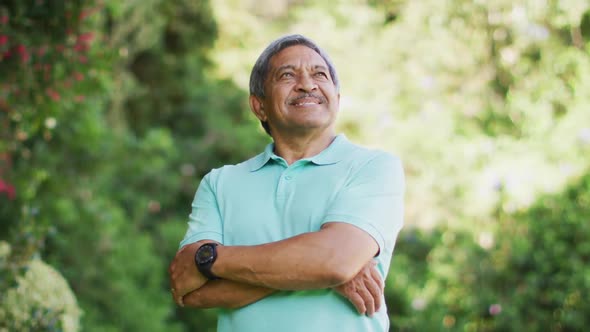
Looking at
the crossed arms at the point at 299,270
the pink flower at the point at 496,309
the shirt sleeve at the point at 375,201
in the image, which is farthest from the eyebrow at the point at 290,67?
the pink flower at the point at 496,309

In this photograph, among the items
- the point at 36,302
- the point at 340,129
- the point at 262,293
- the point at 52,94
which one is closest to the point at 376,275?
the point at 262,293

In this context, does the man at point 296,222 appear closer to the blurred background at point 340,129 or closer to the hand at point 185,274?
the hand at point 185,274

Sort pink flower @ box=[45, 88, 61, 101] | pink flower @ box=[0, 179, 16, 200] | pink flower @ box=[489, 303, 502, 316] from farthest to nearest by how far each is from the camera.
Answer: pink flower @ box=[489, 303, 502, 316]
pink flower @ box=[0, 179, 16, 200]
pink flower @ box=[45, 88, 61, 101]

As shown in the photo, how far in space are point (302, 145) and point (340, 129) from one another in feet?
15.0

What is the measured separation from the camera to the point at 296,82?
1975 millimetres

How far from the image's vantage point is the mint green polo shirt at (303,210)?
Answer: 1778mm

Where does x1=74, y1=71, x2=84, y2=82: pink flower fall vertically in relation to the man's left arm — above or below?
above

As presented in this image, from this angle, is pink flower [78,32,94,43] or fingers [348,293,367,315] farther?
pink flower [78,32,94,43]

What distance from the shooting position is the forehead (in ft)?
6.52

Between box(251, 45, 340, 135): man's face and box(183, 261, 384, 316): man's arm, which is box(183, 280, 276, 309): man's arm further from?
box(251, 45, 340, 135): man's face

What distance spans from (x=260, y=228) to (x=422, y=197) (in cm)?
417

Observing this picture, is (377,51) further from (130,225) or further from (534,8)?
(130,225)

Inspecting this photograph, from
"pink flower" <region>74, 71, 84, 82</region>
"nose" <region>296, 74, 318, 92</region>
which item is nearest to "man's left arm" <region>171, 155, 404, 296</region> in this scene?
"nose" <region>296, 74, 318, 92</region>

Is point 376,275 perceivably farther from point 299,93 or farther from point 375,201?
point 299,93
